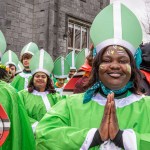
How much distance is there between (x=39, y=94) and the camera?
6.19 metres

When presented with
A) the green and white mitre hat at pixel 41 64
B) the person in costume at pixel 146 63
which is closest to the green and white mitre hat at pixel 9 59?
the green and white mitre hat at pixel 41 64

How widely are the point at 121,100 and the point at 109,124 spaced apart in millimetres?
280

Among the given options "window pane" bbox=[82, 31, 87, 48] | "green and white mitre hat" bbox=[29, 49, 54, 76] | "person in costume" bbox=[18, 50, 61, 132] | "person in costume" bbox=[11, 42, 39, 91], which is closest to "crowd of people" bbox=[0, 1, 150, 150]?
"person in costume" bbox=[18, 50, 61, 132]

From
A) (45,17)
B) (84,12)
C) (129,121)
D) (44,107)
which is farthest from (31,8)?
(129,121)

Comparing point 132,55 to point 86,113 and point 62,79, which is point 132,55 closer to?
point 86,113

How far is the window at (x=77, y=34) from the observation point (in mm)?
15734

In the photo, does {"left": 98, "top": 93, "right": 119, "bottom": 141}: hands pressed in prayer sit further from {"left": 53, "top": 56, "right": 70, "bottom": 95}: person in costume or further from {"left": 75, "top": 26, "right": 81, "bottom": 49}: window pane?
{"left": 75, "top": 26, "right": 81, "bottom": 49}: window pane

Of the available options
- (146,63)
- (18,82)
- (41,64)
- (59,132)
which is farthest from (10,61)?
(59,132)

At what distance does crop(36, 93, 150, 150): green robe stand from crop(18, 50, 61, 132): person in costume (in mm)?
3506

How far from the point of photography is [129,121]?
218 cm

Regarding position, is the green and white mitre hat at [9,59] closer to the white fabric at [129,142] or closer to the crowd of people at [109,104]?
the crowd of people at [109,104]

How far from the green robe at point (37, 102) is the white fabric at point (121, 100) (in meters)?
3.61

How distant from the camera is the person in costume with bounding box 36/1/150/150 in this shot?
2111 mm

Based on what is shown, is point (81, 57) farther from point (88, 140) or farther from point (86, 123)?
point (88, 140)
